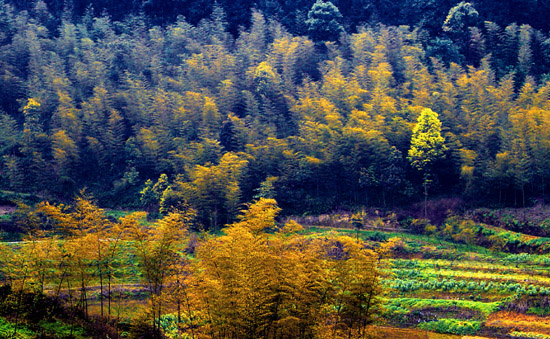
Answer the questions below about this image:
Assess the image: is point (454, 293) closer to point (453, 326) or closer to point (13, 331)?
point (453, 326)

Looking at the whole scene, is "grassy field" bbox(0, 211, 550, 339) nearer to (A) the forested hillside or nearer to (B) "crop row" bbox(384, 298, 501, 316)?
(B) "crop row" bbox(384, 298, 501, 316)

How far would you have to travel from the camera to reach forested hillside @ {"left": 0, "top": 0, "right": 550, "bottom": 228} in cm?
5431

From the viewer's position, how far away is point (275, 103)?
67.2 meters

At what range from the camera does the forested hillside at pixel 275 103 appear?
178 ft

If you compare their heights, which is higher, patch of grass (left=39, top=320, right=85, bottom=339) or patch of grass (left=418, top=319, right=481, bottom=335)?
patch of grass (left=39, top=320, right=85, bottom=339)

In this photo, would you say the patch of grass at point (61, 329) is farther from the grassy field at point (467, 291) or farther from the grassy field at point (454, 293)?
the grassy field at point (467, 291)

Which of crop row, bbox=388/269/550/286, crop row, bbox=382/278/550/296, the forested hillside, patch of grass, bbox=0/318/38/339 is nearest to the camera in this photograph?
patch of grass, bbox=0/318/38/339

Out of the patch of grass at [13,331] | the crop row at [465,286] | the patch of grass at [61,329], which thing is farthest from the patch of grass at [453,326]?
the patch of grass at [13,331]

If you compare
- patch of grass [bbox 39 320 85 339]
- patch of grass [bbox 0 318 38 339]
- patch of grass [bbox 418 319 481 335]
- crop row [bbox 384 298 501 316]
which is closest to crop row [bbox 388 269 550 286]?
crop row [bbox 384 298 501 316]

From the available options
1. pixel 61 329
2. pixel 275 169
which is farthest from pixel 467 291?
pixel 275 169

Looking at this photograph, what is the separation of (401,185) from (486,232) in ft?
33.3

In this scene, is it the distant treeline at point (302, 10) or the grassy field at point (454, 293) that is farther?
the distant treeline at point (302, 10)

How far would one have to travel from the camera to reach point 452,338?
31.7 meters

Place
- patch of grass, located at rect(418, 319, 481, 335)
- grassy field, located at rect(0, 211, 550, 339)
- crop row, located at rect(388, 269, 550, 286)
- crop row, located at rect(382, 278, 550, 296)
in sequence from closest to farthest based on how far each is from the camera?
patch of grass, located at rect(418, 319, 481, 335)
grassy field, located at rect(0, 211, 550, 339)
crop row, located at rect(382, 278, 550, 296)
crop row, located at rect(388, 269, 550, 286)
